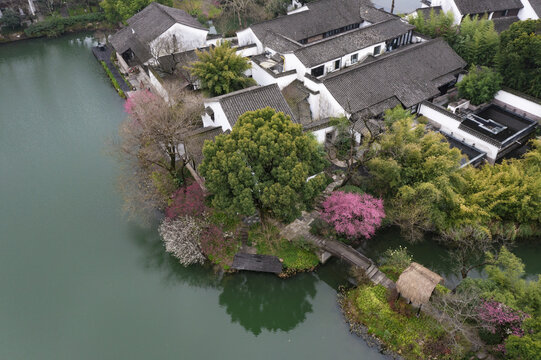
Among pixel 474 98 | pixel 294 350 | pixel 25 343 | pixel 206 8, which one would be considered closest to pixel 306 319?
pixel 294 350

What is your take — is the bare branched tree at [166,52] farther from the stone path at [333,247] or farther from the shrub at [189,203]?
the stone path at [333,247]

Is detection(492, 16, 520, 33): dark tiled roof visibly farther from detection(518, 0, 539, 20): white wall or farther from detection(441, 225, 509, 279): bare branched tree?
detection(441, 225, 509, 279): bare branched tree

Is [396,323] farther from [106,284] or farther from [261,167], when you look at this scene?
[106,284]

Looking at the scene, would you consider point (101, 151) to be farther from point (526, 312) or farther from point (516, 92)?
point (516, 92)

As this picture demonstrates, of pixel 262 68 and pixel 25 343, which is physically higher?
pixel 262 68

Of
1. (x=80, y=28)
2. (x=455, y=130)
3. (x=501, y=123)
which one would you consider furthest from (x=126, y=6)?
(x=501, y=123)

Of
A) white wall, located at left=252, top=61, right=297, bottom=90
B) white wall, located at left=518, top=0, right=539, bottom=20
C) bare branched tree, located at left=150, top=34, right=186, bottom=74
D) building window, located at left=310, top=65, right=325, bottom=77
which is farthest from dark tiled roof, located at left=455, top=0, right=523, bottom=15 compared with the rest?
bare branched tree, located at left=150, top=34, right=186, bottom=74
